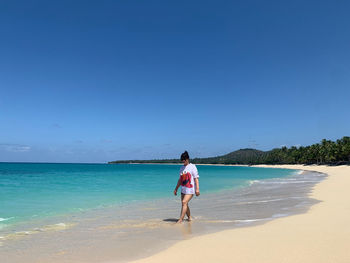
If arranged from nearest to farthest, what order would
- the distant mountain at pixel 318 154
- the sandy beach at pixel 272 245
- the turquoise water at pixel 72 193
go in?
the sandy beach at pixel 272 245 → the turquoise water at pixel 72 193 → the distant mountain at pixel 318 154

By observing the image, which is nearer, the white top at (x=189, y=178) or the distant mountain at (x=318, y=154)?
the white top at (x=189, y=178)

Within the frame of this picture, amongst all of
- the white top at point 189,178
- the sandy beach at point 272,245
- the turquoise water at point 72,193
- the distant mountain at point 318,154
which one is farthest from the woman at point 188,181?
the distant mountain at point 318,154

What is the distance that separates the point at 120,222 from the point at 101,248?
3.24 meters

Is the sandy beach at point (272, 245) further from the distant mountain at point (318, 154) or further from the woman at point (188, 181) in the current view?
the distant mountain at point (318, 154)

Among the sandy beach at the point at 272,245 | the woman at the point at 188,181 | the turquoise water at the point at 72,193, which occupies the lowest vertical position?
the turquoise water at the point at 72,193

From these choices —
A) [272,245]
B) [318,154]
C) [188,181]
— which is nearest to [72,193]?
[188,181]

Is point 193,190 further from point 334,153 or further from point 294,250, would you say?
point 334,153

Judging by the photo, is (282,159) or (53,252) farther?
(282,159)

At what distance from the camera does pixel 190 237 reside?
6.44 meters

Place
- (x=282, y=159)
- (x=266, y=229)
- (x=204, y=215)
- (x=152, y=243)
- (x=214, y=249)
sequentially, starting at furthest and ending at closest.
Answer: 1. (x=282, y=159)
2. (x=204, y=215)
3. (x=266, y=229)
4. (x=152, y=243)
5. (x=214, y=249)

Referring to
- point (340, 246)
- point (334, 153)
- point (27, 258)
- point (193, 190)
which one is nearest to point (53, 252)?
point (27, 258)

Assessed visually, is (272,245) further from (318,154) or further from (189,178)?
(318,154)

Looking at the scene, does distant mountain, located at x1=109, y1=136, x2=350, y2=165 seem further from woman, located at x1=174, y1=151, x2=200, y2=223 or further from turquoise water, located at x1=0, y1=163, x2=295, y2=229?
woman, located at x1=174, y1=151, x2=200, y2=223


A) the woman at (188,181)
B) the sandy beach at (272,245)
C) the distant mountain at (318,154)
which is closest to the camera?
the sandy beach at (272,245)
